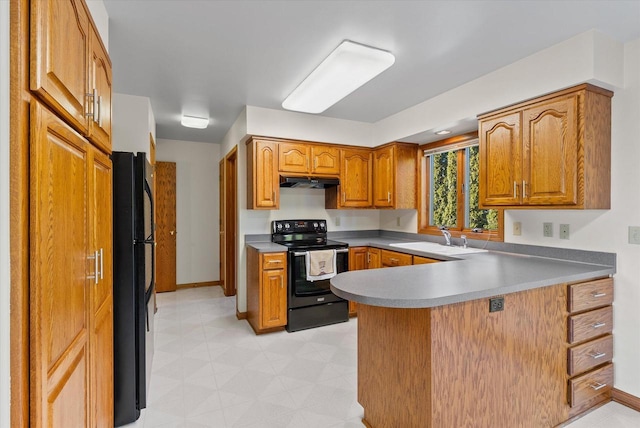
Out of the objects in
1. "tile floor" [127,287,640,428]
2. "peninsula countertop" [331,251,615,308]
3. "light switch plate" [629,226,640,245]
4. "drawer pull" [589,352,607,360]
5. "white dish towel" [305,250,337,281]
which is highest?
"light switch plate" [629,226,640,245]

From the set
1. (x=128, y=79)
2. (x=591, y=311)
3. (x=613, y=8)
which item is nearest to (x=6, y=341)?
(x=128, y=79)

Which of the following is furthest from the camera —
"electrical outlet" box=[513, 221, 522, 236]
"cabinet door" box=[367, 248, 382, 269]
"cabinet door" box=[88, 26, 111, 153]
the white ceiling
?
"cabinet door" box=[367, 248, 382, 269]

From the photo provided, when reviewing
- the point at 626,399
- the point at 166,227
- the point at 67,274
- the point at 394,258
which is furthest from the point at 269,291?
the point at 626,399

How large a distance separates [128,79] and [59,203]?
226cm

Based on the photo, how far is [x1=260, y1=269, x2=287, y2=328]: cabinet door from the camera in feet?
10.8

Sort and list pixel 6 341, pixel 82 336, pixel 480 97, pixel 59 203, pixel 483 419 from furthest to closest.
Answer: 1. pixel 480 97
2. pixel 483 419
3. pixel 82 336
4. pixel 59 203
5. pixel 6 341

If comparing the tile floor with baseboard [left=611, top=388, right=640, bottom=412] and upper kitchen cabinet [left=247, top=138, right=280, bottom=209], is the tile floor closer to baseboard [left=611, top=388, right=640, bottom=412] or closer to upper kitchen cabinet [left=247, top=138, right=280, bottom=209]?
baseboard [left=611, top=388, right=640, bottom=412]

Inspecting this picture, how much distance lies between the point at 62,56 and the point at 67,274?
26.8 inches

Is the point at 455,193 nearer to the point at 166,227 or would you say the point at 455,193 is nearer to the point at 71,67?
the point at 71,67

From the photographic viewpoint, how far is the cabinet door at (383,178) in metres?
3.90

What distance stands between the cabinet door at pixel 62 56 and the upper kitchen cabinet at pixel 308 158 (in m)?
2.37

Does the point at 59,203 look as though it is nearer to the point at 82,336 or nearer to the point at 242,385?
the point at 82,336

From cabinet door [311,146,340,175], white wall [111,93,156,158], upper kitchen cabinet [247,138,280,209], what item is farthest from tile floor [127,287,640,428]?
white wall [111,93,156,158]

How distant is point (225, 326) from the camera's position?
3.59 metres
